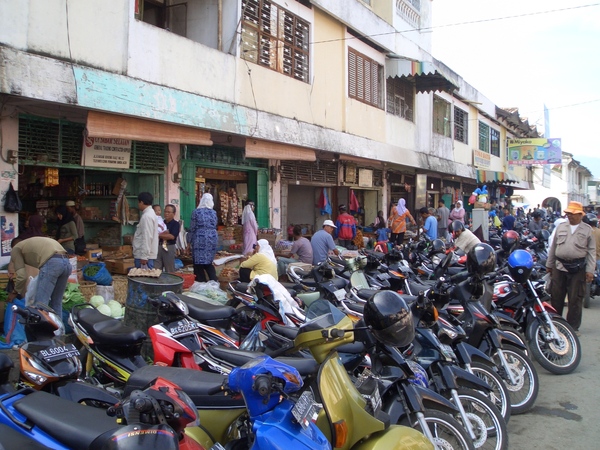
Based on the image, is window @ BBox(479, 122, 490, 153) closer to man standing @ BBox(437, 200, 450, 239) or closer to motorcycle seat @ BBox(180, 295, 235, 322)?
man standing @ BBox(437, 200, 450, 239)

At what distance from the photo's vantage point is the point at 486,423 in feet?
12.5

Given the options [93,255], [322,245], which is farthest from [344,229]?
[93,255]

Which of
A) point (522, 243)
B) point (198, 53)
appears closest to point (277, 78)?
point (198, 53)

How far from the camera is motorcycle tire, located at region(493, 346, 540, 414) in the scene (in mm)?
5004

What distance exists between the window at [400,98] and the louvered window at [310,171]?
3.36 metres

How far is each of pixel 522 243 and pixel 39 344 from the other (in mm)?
8877

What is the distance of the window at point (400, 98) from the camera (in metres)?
16.6

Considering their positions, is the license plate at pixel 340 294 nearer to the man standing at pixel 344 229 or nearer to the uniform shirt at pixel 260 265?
the uniform shirt at pixel 260 265

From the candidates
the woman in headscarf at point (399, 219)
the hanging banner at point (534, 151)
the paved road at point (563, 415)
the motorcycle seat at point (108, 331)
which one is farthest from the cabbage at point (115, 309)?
the hanging banner at point (534, 151)

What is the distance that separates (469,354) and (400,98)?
13.9m

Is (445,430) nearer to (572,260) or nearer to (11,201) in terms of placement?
(572,260)

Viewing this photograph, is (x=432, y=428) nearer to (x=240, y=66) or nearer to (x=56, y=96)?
(x=56, y=96)

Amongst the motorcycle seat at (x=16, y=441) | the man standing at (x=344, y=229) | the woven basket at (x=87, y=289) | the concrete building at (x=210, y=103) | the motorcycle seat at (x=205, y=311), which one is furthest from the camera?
the man standing at (x=344, y=229)

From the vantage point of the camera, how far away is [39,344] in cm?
374
